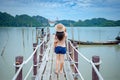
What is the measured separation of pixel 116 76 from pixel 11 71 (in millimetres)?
6221

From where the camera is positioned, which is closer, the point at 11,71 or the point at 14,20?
the point at 11,71

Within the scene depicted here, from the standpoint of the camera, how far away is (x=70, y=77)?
20.4ft

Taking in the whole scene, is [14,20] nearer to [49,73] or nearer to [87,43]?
[87,43]

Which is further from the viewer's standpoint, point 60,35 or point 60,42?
point 60,42

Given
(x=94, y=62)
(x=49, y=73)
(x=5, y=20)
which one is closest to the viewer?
(x=94, y=62)

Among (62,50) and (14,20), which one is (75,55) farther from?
(14,20)

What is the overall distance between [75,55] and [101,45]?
2637cm

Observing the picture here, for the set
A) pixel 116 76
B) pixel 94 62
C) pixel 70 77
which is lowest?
pixel 116 76

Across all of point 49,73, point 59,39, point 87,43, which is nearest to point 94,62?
point 59,39

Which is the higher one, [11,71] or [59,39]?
[59,39]

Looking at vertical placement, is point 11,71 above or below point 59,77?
below

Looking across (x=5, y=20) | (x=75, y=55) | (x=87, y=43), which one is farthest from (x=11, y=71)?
(x=5, y=20)

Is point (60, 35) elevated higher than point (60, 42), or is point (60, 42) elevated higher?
point (60, 35)

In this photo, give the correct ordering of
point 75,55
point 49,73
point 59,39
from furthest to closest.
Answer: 1. point 75,55
2. point 49,73
3. point 59,39
